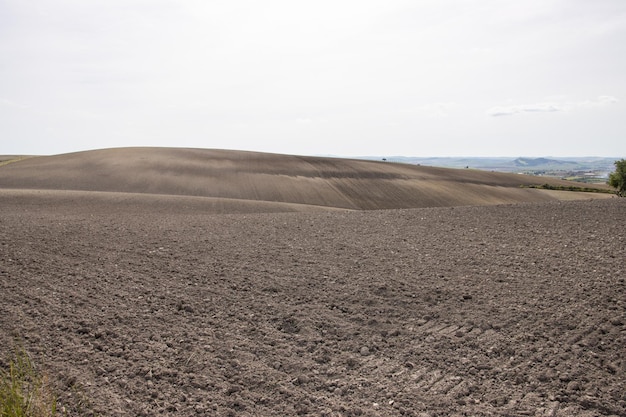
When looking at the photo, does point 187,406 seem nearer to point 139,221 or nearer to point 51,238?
point 51,238

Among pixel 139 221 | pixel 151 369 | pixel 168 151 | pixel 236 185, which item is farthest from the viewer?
pixel 168 151

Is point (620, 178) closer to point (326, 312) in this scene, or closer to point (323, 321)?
point (326, 312)

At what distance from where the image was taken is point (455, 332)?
6336mm

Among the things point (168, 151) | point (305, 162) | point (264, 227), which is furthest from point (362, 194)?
point (264, 227)

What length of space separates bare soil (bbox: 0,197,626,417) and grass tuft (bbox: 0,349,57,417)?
221mm

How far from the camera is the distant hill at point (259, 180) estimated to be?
1486 inches

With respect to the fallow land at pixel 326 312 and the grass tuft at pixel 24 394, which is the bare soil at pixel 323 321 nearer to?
the fallow land at pixel 326 312

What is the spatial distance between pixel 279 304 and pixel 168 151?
54.7m

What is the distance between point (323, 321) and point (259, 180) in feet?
130

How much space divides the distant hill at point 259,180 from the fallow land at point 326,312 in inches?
573

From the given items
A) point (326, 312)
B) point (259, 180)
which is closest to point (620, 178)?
point (259, 180)

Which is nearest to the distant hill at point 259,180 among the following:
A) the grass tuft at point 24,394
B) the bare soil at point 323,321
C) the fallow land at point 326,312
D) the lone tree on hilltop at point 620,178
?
the lone tree on hilltop at point 620,178

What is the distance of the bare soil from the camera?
489cm

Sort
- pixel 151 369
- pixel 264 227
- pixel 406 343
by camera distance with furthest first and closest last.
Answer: pixel 264 227, pixel 406 343, pixel 151 369
